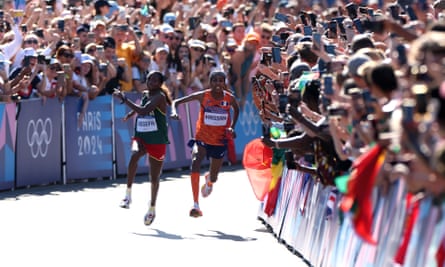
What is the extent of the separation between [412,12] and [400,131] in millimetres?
4703

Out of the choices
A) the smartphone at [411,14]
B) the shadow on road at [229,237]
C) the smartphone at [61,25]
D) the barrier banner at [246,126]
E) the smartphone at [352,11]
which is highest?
the smartphone at [411,14]

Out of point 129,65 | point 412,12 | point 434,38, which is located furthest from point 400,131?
point 129,65

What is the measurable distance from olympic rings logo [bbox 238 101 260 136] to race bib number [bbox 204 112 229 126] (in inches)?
342

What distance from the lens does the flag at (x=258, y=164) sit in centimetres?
1670

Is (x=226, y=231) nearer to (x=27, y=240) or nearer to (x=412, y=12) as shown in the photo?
(x=27, y=240)

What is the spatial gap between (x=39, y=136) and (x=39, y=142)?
0.31 feet

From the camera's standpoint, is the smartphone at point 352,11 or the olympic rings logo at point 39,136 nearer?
the smartphone at point 352,11

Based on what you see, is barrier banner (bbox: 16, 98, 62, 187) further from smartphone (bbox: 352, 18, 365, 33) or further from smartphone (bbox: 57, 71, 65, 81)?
smartphone (bbox: 352, 18, 365, 33)

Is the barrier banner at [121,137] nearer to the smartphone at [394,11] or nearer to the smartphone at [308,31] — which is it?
the smartphone at [308,31]

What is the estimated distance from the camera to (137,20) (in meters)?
24.4

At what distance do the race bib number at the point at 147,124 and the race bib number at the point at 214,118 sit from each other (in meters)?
0.68

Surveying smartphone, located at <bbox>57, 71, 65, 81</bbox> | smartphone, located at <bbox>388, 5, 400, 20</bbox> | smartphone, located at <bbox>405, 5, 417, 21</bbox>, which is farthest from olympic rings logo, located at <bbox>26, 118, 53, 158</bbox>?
smartphone, located at <bbox>405, 5, 417, 21</bbox>

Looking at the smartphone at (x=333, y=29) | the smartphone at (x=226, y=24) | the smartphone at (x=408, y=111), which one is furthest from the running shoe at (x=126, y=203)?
the smartphone at (x=408, y=111)

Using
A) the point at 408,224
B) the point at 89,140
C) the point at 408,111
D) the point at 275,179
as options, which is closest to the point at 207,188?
the point at 275,179
